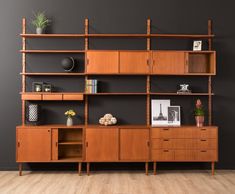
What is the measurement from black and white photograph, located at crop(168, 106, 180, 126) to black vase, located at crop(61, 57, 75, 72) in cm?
171

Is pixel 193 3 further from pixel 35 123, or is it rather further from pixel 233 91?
pixel 35 123

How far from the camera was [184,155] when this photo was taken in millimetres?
5750

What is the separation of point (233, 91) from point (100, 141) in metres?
2.35

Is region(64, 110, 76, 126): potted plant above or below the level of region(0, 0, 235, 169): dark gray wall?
below

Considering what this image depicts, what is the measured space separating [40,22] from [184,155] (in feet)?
10.1

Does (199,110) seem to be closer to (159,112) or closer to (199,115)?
(199,115)

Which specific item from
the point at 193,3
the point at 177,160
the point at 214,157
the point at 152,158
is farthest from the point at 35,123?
the point at 193,3

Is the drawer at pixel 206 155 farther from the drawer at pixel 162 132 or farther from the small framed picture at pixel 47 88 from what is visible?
the small framed picture at pixel 47 88

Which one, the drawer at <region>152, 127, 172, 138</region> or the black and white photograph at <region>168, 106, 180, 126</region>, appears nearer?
the drawer at <region>152, 127, 172, 138</region>

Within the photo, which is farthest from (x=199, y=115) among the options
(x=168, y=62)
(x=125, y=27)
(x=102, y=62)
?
(x=125, y=27)

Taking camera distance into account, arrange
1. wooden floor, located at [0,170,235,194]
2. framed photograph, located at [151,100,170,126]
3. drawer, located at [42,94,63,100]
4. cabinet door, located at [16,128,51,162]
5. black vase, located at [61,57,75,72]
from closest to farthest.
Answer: wooden floor, located at [0,170,235,194] → cabinet door, located at [16,128,51,162] → drawer, located at [42,94,63,100] → black vase, located at [61,57,75,72] → framed photograph, located at [151,100,170,126]

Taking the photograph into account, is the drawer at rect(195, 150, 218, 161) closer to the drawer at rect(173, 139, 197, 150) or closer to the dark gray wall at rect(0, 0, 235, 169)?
the drawer at rect(173, 139, 197, 150)

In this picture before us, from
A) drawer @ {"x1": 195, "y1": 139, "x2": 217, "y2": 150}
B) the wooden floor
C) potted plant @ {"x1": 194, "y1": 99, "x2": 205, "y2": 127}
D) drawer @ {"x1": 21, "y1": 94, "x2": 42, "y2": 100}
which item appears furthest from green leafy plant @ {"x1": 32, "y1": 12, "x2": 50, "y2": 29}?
drawer @ {"x1": 195, "y1": 139, "x2": 217, "y2": 150}

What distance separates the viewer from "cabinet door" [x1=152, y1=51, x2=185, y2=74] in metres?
5.92
